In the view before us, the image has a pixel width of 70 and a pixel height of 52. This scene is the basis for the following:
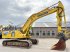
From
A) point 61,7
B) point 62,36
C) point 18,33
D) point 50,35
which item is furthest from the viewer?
point 50,35

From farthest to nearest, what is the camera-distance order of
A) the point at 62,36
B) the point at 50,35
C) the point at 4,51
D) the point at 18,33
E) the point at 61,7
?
1. the point at 50,35
2. the point at 18,33
3. the point at 61,7
4. the point at 62,36
5. the point at 4,51

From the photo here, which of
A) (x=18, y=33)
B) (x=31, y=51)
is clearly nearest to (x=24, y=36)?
(x=18, y=33)

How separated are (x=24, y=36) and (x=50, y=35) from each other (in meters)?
30.0

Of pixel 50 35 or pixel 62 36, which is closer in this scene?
pixel 62 36

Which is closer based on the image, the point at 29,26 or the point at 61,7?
the point at 61,7

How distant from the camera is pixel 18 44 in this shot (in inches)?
899

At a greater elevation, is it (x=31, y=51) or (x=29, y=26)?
(x=29, y=26)

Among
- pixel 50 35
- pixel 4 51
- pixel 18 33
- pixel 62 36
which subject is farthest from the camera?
pixel 50 35

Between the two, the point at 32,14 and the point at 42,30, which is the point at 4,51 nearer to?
the point at 32,14

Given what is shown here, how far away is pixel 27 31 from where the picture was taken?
24.6 meters

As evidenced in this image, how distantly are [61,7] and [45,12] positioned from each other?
6.85 ft

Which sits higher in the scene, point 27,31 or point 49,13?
point 49,13

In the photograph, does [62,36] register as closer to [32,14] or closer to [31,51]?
[31,51]

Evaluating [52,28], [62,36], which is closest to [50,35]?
[52,28]
